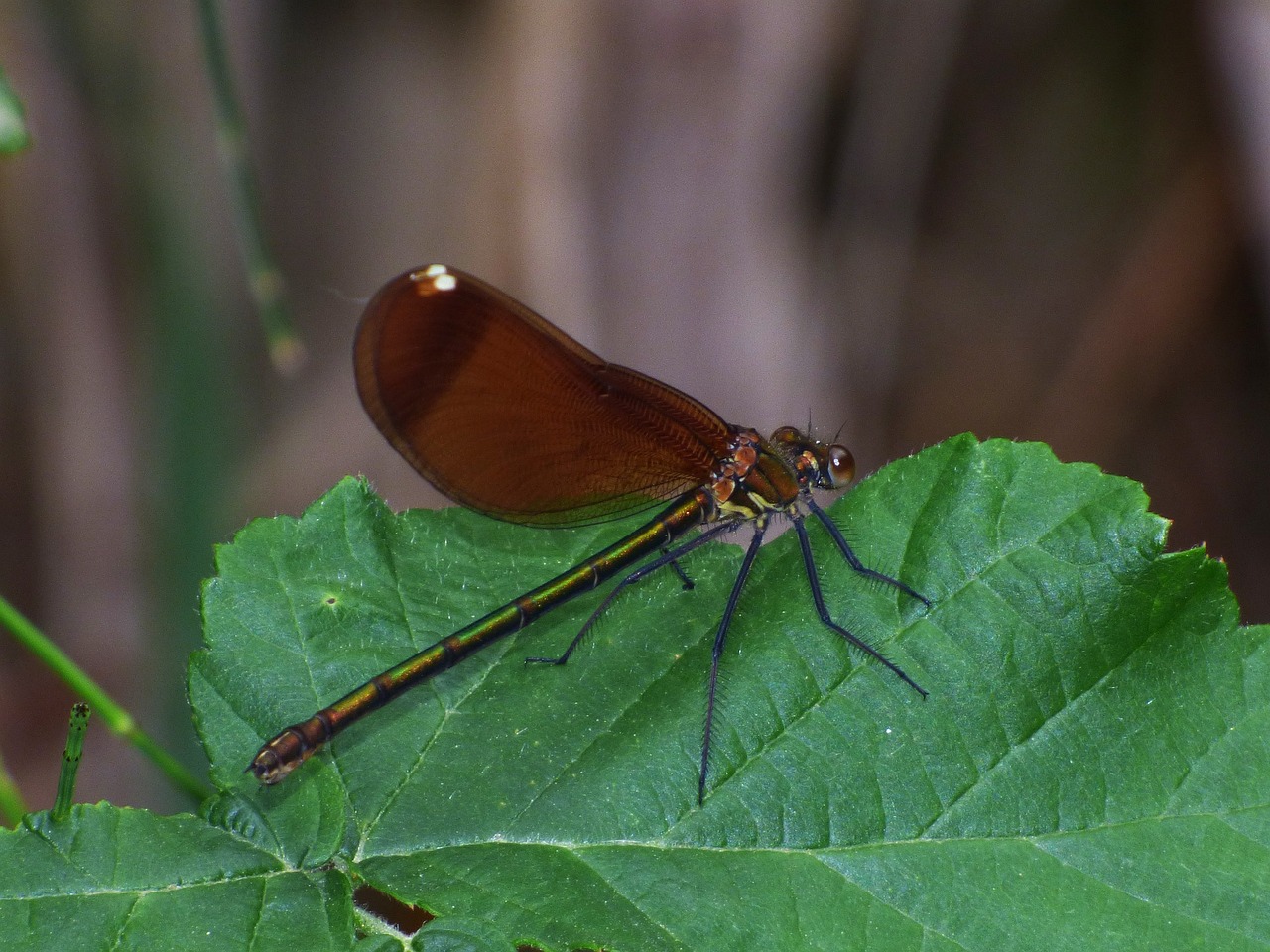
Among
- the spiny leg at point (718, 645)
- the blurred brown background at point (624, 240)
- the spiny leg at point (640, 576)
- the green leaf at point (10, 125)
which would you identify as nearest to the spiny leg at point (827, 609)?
the spiny leg at point (718, 645)

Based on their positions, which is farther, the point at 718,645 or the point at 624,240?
the point at 624,240

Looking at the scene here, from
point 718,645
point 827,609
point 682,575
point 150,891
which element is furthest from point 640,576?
point 150,891

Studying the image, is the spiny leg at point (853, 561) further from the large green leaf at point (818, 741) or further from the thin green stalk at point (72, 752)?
the thin green stalk at point (72, 752)

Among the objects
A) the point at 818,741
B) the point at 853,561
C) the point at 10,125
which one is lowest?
the point at 818,741

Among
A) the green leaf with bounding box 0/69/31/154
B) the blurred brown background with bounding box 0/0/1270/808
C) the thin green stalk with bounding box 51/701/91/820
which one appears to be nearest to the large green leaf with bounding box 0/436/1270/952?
the thin green stalk with bounding box 51/701/91/820

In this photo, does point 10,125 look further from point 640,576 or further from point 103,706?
point 640,576

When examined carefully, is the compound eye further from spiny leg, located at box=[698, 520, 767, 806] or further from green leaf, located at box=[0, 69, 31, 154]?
green leaf, located at box=[0, 69, 31, 154]
